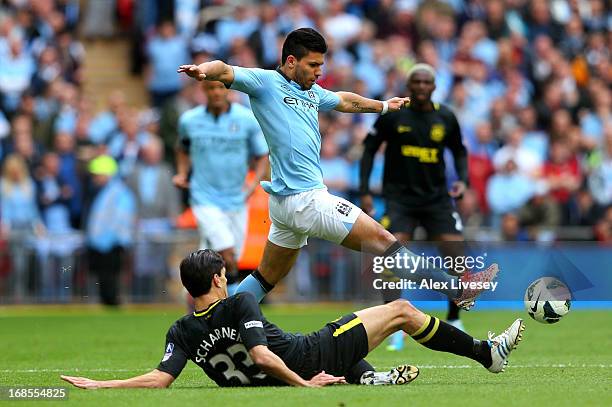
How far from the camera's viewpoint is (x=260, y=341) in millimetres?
9953

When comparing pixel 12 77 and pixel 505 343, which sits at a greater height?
pixel 12 77

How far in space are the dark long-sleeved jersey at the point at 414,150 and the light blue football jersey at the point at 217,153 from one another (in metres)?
1.64

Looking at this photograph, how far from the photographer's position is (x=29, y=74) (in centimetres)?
2497

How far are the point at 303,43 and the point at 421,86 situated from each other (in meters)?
3.90

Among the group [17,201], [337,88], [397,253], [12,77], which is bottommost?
[397,253]

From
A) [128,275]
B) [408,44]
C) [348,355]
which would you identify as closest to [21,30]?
[128,275]

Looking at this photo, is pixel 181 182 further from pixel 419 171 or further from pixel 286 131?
pixel 286 131

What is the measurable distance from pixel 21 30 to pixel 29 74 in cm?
93

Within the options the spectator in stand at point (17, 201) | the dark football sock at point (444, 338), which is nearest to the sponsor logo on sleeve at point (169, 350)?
the dark football sock at point (444, 338)

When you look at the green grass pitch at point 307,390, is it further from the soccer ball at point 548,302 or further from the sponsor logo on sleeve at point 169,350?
the soccer ball at point 548,302

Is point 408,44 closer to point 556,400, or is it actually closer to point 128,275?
point 128,275

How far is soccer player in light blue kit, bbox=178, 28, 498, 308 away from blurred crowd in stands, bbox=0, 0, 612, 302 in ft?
33.5

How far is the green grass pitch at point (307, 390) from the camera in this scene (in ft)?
32.1

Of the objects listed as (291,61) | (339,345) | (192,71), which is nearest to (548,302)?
(339,345)
